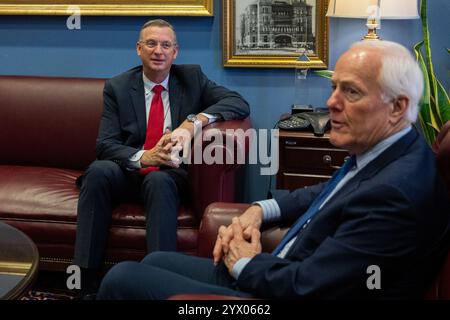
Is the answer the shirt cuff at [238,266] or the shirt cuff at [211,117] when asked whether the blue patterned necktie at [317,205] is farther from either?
the shirt cuff at [211,117]

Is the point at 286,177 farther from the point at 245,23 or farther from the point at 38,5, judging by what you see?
the point at 38,5

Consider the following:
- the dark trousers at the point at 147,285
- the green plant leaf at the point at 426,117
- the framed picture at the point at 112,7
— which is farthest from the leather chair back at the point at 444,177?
Answer: the framed picture at the point at 112,7

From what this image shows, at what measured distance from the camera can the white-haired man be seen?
4.22 ft

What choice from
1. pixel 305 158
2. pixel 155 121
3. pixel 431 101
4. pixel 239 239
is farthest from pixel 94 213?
pixel 431 101

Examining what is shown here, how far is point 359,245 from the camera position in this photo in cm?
129

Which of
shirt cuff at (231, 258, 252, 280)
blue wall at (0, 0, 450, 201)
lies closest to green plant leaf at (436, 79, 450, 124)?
blue wall at (0, 0, 450, 201)

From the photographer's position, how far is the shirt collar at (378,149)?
1409 mm

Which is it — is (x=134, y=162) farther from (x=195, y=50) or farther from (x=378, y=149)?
(x=378, y=149)

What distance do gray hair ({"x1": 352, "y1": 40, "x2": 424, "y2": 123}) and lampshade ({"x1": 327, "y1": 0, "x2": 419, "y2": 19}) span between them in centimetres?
124

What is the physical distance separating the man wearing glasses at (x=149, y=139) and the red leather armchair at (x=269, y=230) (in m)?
0.56

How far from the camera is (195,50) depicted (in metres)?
3.12

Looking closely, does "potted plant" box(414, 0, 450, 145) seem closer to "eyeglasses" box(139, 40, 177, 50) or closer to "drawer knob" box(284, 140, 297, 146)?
"drawer knob" box(284, 140, 297, 146)
